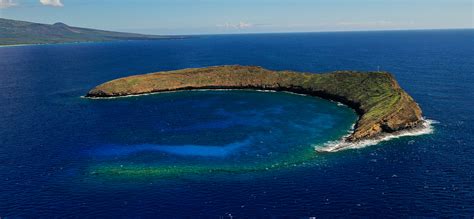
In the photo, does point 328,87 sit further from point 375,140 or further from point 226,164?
point 226,164

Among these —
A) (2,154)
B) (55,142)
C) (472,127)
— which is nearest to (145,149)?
(55,142)

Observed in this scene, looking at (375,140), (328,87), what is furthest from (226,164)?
(328,87)

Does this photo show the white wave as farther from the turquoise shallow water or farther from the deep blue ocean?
the turquoise shallow water

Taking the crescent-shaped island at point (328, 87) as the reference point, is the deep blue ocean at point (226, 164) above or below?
below

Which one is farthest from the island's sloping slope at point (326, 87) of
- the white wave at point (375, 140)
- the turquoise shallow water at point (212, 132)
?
the turquoise shallow water at point (212, 132)

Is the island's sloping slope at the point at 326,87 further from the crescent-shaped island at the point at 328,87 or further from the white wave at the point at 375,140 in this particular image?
the white wave at the point at 375,140

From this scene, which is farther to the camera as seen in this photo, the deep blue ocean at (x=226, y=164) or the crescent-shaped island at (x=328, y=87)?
the crescent-shaped island at (x=328, y=87)

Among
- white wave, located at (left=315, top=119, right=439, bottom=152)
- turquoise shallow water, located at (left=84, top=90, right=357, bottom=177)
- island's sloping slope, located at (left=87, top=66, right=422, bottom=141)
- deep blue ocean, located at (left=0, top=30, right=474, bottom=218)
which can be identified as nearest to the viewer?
deep blue ocean, located at (left=0, top=30, right=474, bottom=218)

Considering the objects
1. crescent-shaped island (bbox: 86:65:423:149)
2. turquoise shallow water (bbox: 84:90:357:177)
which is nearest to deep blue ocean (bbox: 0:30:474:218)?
turquoise shallow water (bbox: 84:90:357:177)
